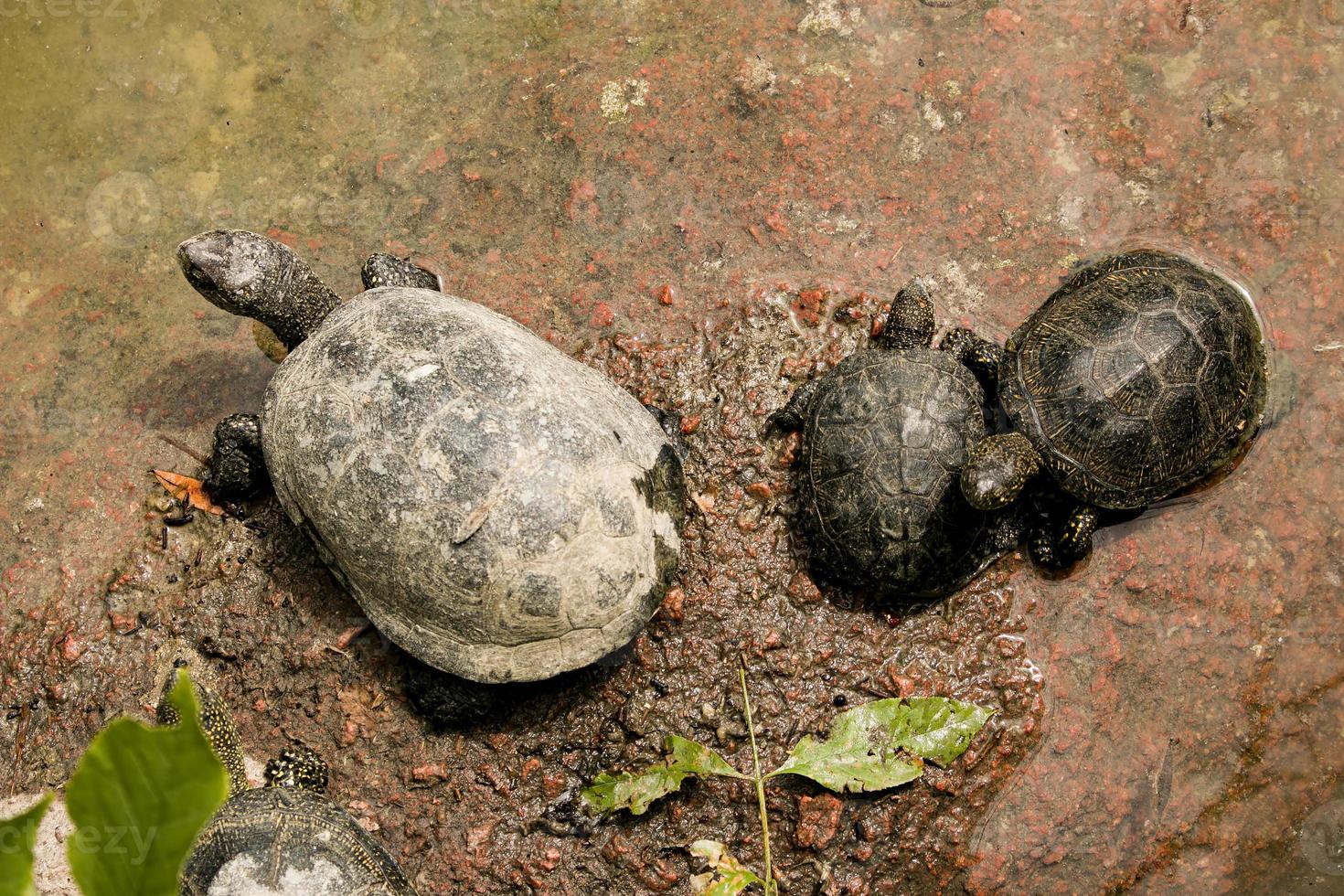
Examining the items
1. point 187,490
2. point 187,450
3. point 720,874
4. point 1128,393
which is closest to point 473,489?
point 720,874

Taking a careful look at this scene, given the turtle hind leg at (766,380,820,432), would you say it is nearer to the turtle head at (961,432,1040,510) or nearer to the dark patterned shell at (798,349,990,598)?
the dark patterned shell at (798,349,990,598)

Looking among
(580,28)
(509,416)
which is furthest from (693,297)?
(580,28)

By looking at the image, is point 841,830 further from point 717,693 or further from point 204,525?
point 204,525

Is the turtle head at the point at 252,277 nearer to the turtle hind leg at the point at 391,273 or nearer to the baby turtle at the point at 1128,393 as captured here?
the turtle hind leg at the point at 391,273

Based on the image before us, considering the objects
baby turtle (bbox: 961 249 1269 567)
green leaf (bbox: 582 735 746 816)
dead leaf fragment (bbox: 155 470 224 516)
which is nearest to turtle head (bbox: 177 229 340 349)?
dead leaf fragment (bbox: 155 470 224 516)

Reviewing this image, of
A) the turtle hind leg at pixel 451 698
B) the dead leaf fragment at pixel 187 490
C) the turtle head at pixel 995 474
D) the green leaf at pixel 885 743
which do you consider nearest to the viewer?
the turtle head at pixel 995 474

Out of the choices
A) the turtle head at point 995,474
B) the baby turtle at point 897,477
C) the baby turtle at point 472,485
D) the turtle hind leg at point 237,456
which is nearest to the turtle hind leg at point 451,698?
the baby turtle at point 472,485

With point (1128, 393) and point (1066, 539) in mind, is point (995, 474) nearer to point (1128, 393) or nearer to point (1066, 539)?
point (1066, 539)
